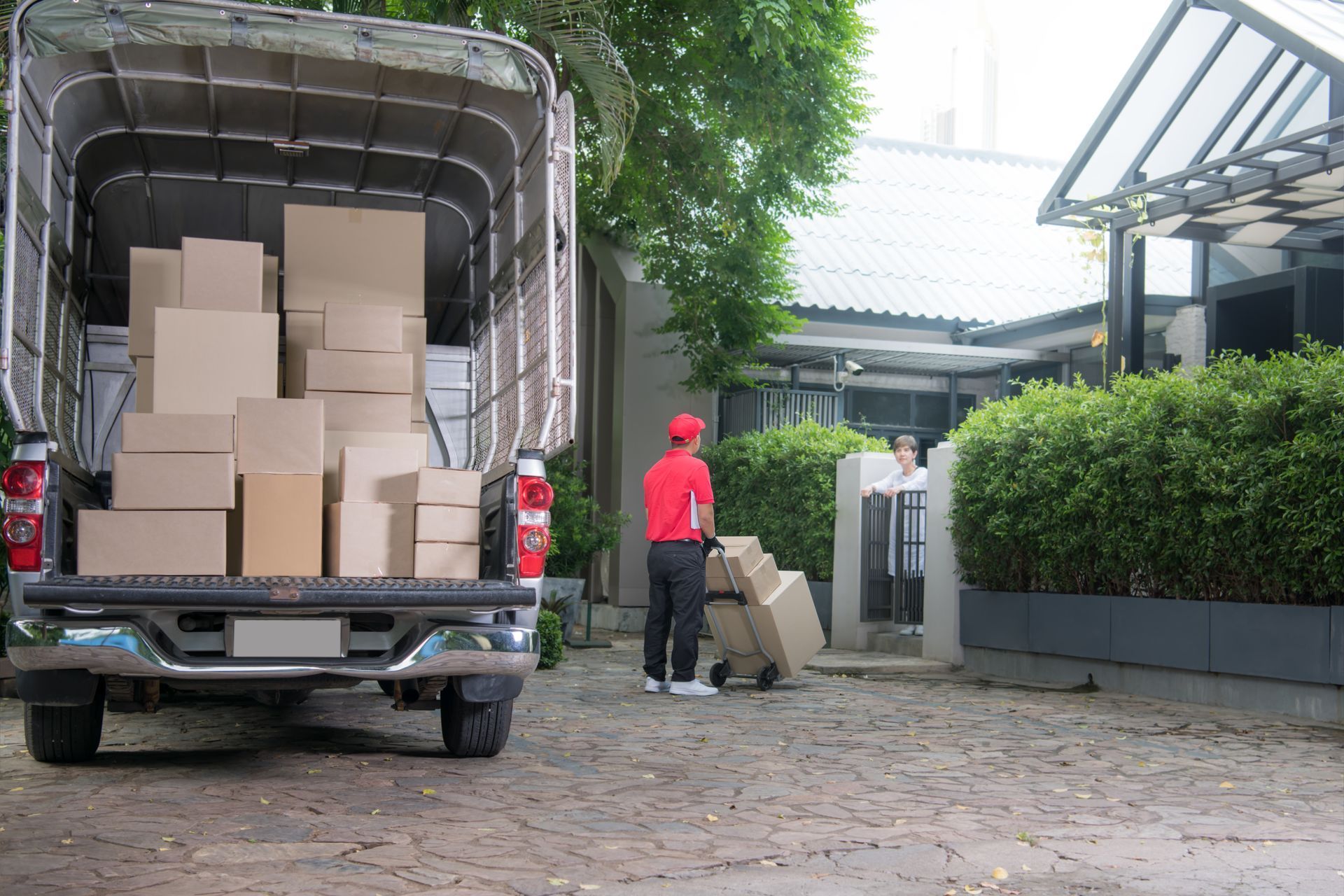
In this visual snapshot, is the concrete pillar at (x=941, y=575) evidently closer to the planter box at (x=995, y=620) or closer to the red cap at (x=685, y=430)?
the planter box at (x=995, y=620)

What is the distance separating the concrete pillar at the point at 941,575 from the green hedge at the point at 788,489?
1.88 meters

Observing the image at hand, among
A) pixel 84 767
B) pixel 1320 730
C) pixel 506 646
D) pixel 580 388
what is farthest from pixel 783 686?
pixel 580 388

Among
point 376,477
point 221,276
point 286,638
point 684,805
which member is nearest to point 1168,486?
point 684,805

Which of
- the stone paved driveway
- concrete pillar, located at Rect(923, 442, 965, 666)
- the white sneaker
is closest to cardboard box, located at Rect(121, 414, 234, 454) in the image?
the stone paved driveway

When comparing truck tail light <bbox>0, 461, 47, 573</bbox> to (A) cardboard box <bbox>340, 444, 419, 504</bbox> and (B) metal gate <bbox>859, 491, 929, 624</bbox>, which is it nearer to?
(A) cardboard box <bbox>340, 444, 419, 504</bbox>

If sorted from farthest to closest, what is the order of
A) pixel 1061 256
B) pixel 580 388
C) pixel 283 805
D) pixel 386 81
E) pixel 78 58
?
pixel 1061 256 < pixel 580 388 < pixel 386 81 < pixel 78 58 < pixel 283 805

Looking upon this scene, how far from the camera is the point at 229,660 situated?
209 inches

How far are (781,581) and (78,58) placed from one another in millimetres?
5625

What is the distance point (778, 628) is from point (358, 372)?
13.8 feet

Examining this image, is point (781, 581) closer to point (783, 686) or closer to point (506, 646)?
point (783, 686)

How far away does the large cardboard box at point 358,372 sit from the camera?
20.6ft

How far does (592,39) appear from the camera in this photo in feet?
32.4

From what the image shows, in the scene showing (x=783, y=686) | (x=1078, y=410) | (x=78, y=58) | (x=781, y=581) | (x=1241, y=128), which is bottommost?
(x=783, y=686)

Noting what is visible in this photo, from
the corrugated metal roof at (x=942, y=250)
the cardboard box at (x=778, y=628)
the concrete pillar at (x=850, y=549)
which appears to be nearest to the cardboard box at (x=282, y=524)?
the cardboard box at (x=778, y=628)
